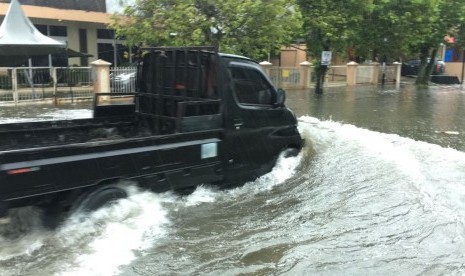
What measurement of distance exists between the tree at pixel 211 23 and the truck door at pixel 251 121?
235 inches

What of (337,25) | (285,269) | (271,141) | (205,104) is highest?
(337,25)

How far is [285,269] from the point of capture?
15.6ft

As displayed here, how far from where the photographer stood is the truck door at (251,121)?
22.1 ft

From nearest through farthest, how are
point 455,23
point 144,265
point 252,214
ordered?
point 144,265
point 252,214
point 455,23

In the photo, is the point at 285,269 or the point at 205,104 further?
the point at 205,104

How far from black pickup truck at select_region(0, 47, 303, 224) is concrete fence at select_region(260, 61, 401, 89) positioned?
1683 cm

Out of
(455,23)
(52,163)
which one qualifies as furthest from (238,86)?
(455,23)

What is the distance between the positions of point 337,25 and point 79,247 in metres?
17.1

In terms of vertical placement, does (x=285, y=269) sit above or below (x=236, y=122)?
below

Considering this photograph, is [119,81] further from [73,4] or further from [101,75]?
[73,4]

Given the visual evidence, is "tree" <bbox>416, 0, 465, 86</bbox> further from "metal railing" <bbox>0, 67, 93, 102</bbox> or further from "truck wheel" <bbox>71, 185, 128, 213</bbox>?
"truck wheel" <bbox>71, 185, 128, 213</bbox>

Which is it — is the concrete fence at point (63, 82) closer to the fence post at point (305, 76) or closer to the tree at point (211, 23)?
the tree at point (211, 23)

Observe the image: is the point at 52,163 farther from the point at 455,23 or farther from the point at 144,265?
the point at 455,23

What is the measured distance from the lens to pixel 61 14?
24.0 meters
